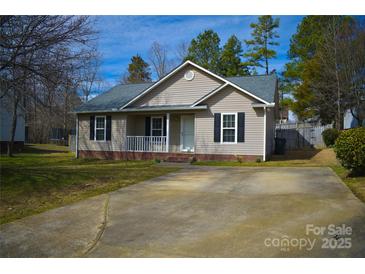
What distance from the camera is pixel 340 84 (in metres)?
22.0

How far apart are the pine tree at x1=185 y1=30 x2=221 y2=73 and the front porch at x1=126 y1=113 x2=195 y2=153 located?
19776mm

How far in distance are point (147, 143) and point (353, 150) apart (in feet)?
36.8

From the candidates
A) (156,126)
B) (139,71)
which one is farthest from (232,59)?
(156,126)

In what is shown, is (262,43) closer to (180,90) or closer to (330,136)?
(330,136)

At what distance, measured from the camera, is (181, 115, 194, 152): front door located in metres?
17.3

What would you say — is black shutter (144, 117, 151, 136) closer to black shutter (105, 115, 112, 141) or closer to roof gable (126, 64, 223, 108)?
roof gable (126, 64, 223, 108)

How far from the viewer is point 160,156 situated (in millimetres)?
17109

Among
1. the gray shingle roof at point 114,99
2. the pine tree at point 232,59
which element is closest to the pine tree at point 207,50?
the pine tree at point 232,59

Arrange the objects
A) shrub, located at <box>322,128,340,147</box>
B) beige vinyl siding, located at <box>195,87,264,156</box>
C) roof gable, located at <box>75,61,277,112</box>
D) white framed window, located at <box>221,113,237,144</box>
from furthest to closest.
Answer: shrub, located at <box>322,128,340,147</box> → roof gable, located at <box>75,61,277,112</box> → white framed window, located at <box>221,113,237,144</box> → beige vinyl siding, located at <box>195,87,264,156</box>

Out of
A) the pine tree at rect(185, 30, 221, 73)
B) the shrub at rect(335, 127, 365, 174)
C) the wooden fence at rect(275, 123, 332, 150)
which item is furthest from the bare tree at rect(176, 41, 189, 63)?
the shrub at rect(335, 127, 365, 174)

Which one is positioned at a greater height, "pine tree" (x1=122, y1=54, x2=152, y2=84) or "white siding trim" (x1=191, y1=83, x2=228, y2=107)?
"pine tree" (x1=122, y1=54, x2=152, y2=84)

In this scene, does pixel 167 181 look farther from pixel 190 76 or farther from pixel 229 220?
pixel 190 76

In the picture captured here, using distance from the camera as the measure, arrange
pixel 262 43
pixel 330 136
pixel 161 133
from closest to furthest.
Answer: pixel 161 133 < pixel 330 136 < pixel 262 43

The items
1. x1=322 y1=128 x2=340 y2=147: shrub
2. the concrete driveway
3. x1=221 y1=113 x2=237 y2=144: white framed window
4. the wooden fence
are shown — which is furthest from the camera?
the wooden fence
